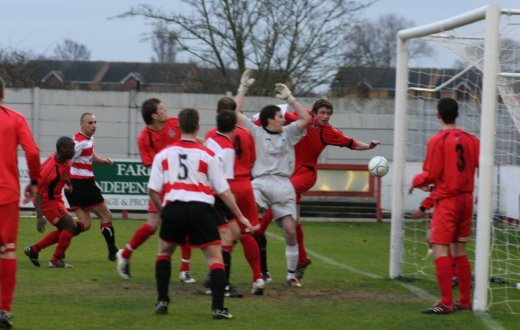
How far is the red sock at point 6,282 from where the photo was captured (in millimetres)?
7770

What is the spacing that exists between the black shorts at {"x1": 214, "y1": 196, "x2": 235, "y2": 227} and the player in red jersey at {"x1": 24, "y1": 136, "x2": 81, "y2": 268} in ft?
10.5

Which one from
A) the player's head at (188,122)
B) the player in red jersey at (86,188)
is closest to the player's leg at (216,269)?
the player's head at (188,122)

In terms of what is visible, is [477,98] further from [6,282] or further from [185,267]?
[6,282]

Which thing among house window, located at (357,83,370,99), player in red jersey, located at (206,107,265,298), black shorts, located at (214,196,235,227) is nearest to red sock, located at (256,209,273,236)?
player in red jersey, located at (206,107,265,298)

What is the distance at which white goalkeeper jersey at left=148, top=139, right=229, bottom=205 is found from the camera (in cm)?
804

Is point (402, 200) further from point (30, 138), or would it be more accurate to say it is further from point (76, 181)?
point (30, 138)

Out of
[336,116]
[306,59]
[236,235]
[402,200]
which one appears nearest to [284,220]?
[236,235]

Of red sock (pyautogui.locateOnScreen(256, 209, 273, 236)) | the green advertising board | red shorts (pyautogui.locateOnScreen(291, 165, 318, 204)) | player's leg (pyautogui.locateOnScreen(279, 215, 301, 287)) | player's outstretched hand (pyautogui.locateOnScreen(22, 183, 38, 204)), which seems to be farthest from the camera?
the green advertising board

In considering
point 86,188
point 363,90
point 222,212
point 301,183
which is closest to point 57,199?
point 86,188

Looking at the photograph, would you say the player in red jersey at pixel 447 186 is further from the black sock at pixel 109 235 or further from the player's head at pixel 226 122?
the black sock at pixel 109 235

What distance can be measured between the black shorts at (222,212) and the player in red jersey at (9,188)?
2215mm

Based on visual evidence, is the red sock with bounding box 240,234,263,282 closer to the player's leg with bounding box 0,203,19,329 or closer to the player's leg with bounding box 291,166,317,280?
the player's leg with bounding box 291,166,317,280

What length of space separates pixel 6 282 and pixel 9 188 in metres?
0.75

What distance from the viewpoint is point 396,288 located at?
10.8 meters
